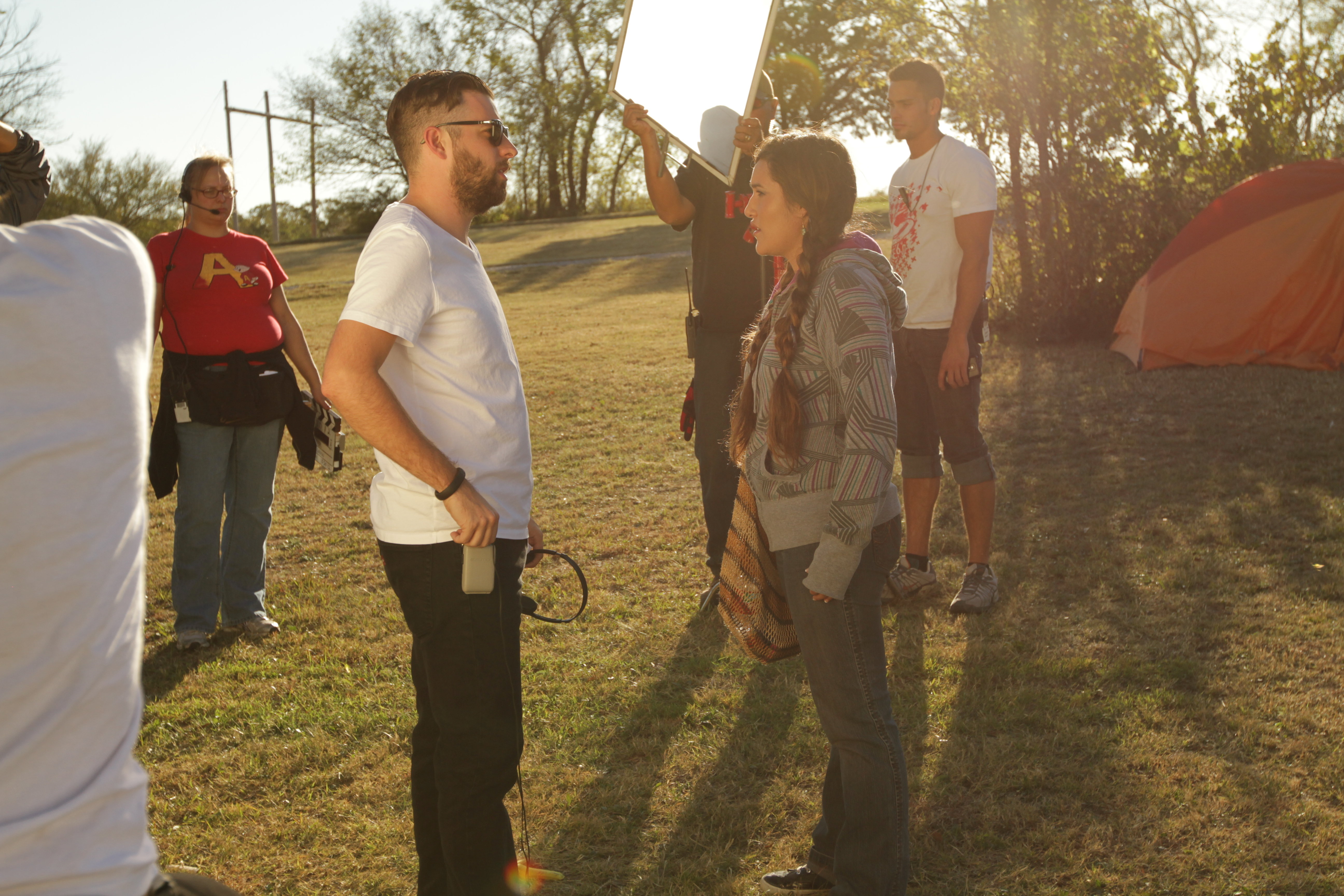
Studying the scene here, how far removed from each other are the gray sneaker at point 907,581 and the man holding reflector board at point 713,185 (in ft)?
2.58

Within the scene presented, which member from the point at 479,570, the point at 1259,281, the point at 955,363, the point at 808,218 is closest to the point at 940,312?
the point at 955,363

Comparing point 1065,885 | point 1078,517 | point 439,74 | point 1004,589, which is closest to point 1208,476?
point 1078,517

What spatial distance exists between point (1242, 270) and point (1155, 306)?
2.47 ft

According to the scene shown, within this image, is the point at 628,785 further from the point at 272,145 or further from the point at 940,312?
the point at 272,145

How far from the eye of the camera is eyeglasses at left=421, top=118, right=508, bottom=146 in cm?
231

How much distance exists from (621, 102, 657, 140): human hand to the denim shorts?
1485mm

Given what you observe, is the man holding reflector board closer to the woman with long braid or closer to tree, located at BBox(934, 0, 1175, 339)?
the woman with long braid

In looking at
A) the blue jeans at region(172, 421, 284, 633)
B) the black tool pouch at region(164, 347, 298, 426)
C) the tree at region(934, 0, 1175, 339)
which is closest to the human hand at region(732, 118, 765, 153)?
the black tool pouch at region(164, 347, 298, 426)

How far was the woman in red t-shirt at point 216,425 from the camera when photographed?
453 centimetres

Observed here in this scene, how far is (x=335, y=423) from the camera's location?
4.77m

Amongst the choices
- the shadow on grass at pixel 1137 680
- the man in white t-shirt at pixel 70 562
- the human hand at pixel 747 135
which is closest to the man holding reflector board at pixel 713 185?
the human hand at pixel 747 135

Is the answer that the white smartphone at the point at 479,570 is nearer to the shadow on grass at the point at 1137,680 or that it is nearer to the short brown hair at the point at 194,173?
the shadow on grass at the point at 1137,680

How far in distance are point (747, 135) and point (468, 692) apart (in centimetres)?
231

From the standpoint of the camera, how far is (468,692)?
2316 millimetres
